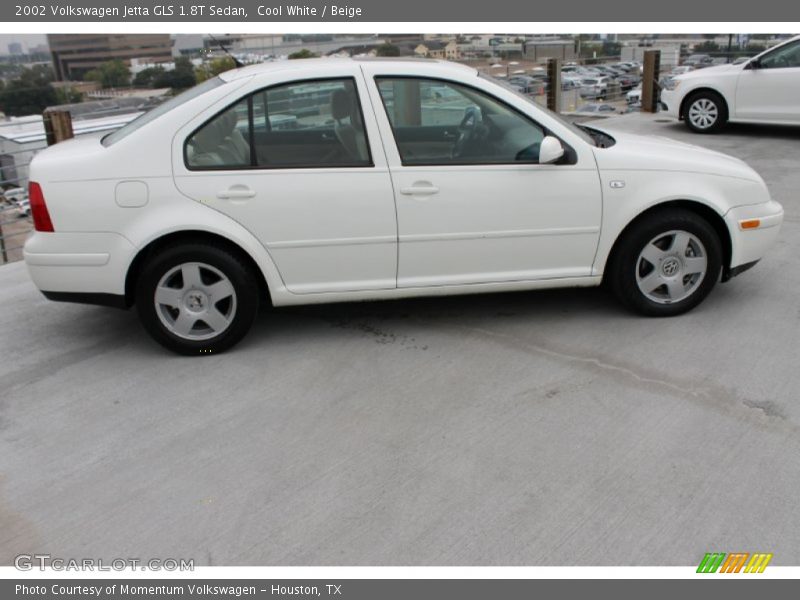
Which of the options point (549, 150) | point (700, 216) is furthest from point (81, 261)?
point (700, 216)

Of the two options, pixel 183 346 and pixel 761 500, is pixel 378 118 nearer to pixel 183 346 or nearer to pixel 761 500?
pixel 183 346

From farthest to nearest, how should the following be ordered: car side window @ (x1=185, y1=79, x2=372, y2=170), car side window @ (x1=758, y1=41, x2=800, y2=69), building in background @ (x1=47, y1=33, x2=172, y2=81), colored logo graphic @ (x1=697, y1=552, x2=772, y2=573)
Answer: car side window @ (x1=758, y1=41, x2=800, y2=69), building in background @ (x1=47, y1=33, x2=172, y2=81), car side window @ (x1=185, y1=79, x2=372, y2=170), colored logo graphic @ (x1=697, y1=552, x2=772, y2=573)

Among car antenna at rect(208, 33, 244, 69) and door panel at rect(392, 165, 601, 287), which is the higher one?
car antenna at rect(208, 33, 244, 69)

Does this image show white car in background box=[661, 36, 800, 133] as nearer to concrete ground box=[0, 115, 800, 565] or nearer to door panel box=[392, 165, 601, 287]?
concrete ground box=[0, 115, 800, 565]

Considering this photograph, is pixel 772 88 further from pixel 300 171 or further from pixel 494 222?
pixel 300 171

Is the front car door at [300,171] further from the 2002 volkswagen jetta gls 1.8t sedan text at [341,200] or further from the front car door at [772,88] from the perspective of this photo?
the front car door at [772,88]

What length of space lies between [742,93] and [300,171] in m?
9.13

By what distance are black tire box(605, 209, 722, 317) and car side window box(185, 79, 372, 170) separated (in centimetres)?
169

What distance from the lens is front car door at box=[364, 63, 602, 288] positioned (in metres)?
4.30

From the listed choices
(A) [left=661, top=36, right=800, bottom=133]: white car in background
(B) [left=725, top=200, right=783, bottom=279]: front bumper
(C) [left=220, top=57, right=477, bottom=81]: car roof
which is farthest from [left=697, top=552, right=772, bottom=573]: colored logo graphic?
(A) [left=661, top=36, right=800, bottom=133]: white car in background

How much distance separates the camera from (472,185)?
4324 mm

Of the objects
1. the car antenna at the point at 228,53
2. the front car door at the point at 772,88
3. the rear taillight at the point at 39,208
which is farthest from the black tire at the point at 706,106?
the rear taillight at the point at 39,208

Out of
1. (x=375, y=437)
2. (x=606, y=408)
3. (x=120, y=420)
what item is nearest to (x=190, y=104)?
(x=120, y=420)

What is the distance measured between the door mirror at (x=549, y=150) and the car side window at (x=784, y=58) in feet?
26.9
